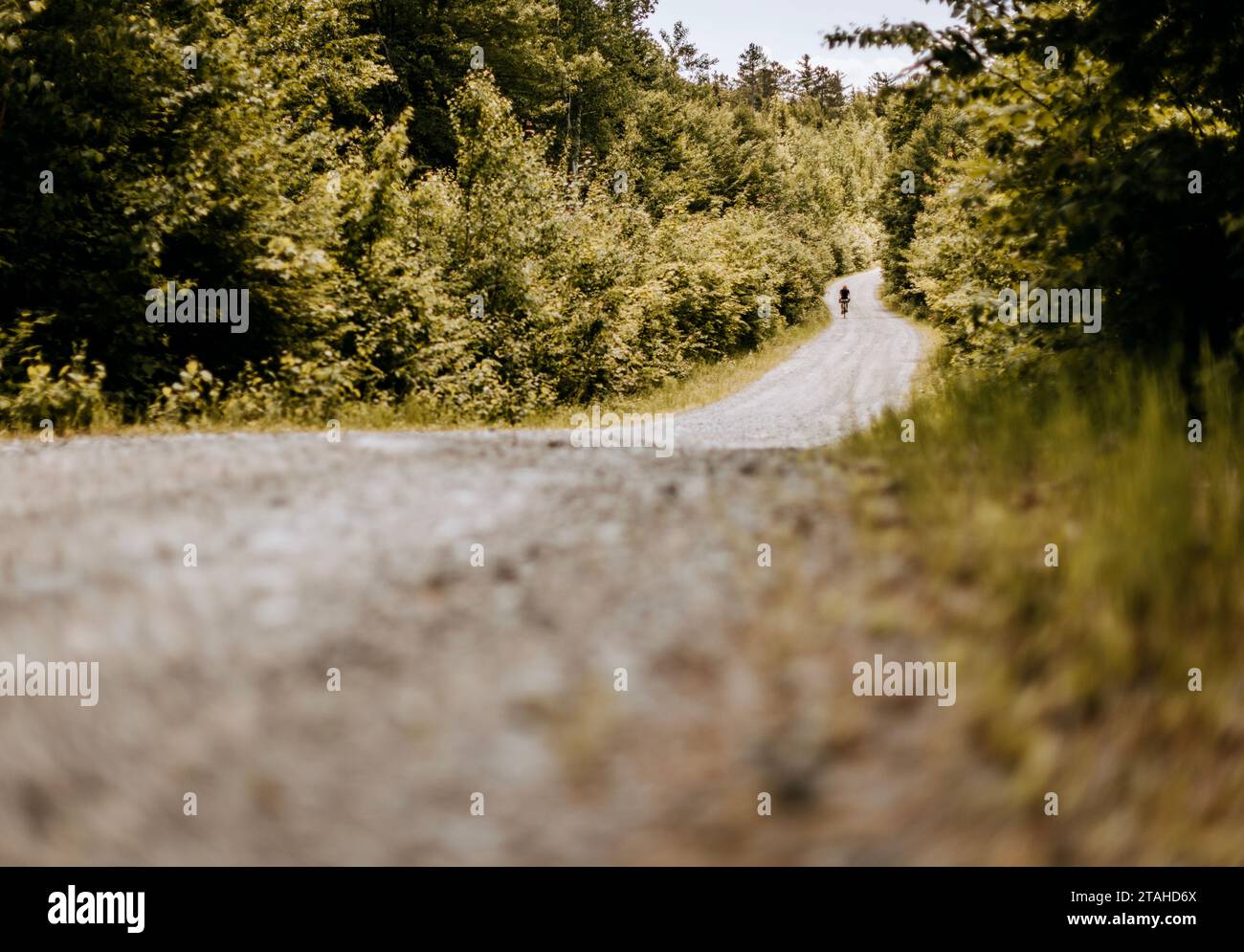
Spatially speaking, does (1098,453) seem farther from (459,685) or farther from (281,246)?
(281,246)

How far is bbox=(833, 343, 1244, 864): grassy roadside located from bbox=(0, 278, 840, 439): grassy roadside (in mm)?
6614

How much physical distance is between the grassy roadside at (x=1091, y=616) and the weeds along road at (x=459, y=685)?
21cm

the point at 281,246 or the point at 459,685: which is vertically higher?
the point at 281,246

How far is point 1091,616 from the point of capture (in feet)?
7.44

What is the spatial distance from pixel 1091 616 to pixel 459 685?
1.85 m

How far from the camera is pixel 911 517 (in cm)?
295

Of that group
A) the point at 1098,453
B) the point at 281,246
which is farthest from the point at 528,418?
the point at 1098,453

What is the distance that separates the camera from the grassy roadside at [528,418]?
7727 mm

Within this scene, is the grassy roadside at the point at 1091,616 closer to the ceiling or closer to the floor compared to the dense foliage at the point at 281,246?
closer to the floor

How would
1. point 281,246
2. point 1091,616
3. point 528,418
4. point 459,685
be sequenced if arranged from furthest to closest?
point 528,418
point 281,246
point 1091,616
point 459,685

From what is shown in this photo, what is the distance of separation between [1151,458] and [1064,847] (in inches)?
84.2

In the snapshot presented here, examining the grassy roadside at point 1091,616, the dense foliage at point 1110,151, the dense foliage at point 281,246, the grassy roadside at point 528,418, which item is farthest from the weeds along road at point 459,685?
the dense foliage at point 281,246

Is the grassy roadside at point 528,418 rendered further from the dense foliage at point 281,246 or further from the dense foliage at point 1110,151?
the dense foliage at point 1110,151
